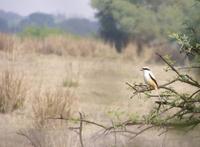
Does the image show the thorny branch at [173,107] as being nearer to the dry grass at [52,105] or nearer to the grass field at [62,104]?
the grass field at [62,104]

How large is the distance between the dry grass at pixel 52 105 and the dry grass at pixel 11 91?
1.11 m

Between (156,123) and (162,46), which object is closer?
(156,123)

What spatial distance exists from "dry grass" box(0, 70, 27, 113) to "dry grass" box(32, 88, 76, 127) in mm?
1109

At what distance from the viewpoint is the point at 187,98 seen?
7.96 meters

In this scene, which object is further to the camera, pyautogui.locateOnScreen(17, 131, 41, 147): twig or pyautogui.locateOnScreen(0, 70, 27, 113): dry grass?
pyautogui.locateOnScreen(0, 70, 27, 113): dry grass

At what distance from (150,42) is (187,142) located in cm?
3378

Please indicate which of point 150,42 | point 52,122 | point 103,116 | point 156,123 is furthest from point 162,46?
point 156,123

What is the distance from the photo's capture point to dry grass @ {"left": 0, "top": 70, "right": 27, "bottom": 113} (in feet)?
47.0

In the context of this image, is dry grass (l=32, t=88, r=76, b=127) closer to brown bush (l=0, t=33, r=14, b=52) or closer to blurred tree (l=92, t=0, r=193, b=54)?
brown bush (l=0, t=33, r=14, b=52)

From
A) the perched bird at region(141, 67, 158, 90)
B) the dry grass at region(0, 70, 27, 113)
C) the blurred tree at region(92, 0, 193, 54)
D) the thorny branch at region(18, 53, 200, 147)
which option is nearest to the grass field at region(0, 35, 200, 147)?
the dry grass at region(0, 70, 27, 113)

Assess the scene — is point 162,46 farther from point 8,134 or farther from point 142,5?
point 8,134

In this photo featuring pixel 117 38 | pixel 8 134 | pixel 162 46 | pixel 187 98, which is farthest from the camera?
pixel 117 38

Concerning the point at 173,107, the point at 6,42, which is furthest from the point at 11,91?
the point at 6,42

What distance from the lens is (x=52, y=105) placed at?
12.8m
